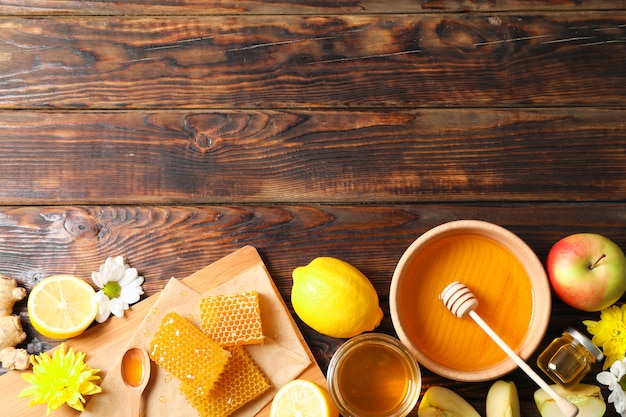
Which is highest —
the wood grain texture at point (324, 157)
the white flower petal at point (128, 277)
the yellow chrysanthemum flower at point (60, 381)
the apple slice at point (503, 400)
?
the wood grain texture at point (324, 157)

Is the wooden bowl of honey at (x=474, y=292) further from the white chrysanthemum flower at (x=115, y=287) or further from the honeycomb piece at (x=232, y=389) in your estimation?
the white chrysanthemum flower at (x=115, y=287)

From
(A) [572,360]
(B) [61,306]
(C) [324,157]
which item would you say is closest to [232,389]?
(B) [61,306]

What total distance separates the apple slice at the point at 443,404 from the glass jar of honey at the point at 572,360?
16 cm

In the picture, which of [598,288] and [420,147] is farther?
[420,147]

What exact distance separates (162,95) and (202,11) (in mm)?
182

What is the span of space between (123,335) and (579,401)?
2.66 feet

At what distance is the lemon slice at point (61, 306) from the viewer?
1.06m

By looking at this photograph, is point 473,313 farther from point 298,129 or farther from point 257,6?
point 257,6

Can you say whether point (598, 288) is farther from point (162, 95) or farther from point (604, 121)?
point (162, 95)

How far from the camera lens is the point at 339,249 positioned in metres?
1.12

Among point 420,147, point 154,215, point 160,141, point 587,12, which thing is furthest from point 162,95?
point 587,12

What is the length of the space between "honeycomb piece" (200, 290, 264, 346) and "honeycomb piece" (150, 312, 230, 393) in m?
0.02

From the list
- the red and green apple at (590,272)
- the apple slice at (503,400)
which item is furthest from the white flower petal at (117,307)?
the red and green apple at (590,272)

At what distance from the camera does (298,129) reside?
115 centimetres
